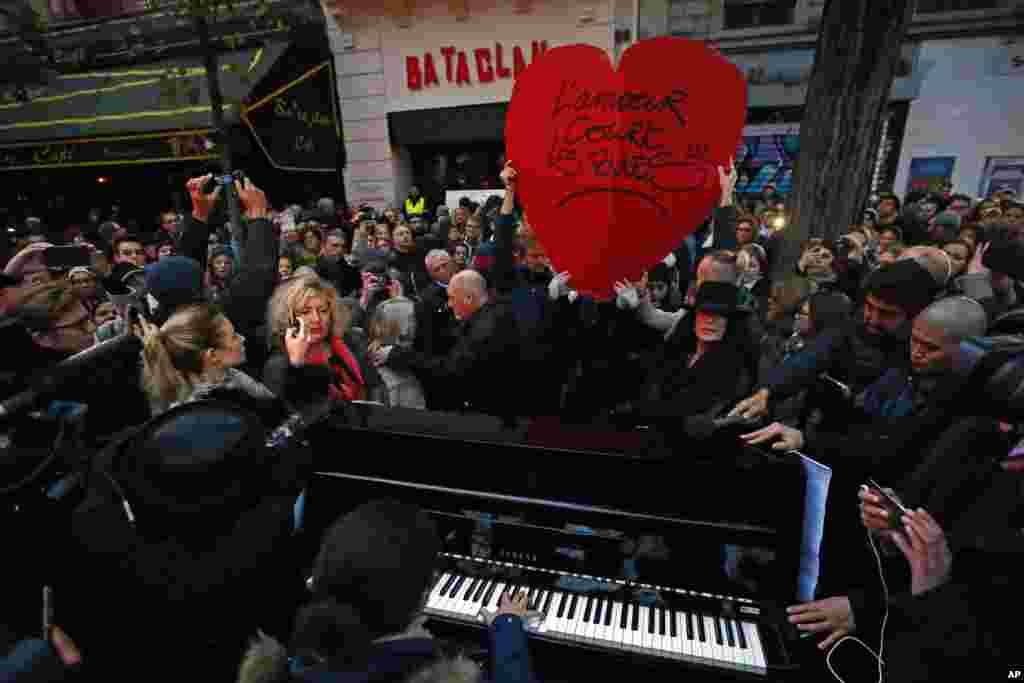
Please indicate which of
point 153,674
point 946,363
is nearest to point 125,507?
point 153,674

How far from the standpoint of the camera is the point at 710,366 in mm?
2658

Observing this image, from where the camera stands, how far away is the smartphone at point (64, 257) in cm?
371

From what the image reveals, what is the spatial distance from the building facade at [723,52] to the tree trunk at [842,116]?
6594 mm

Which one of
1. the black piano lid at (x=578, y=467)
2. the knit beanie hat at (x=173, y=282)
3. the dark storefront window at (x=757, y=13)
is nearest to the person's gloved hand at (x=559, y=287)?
the black piano lid at (x=578, y=467)

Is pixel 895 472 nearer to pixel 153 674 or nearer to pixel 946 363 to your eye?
pixel 946 363

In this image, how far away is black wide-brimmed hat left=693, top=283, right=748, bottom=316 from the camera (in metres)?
2.61

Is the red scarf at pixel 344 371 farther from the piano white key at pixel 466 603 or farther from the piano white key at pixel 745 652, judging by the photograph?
the piano white key at pixel 745 652

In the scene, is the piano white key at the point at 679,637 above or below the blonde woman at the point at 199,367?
below

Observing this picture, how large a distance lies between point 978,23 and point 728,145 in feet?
39.3

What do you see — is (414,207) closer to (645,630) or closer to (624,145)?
(624,145)

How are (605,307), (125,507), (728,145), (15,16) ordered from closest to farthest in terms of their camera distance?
(125,507)
(728,145)
(605,307)
(15,16)

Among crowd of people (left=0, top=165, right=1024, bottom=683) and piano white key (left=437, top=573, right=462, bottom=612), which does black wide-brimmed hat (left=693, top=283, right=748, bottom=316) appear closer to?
crowd of people (left=0, top=165, right=1024, bottom=683)

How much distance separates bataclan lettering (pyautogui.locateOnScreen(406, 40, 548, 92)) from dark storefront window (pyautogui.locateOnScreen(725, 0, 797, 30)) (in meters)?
4.02

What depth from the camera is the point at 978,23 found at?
10031 mm
